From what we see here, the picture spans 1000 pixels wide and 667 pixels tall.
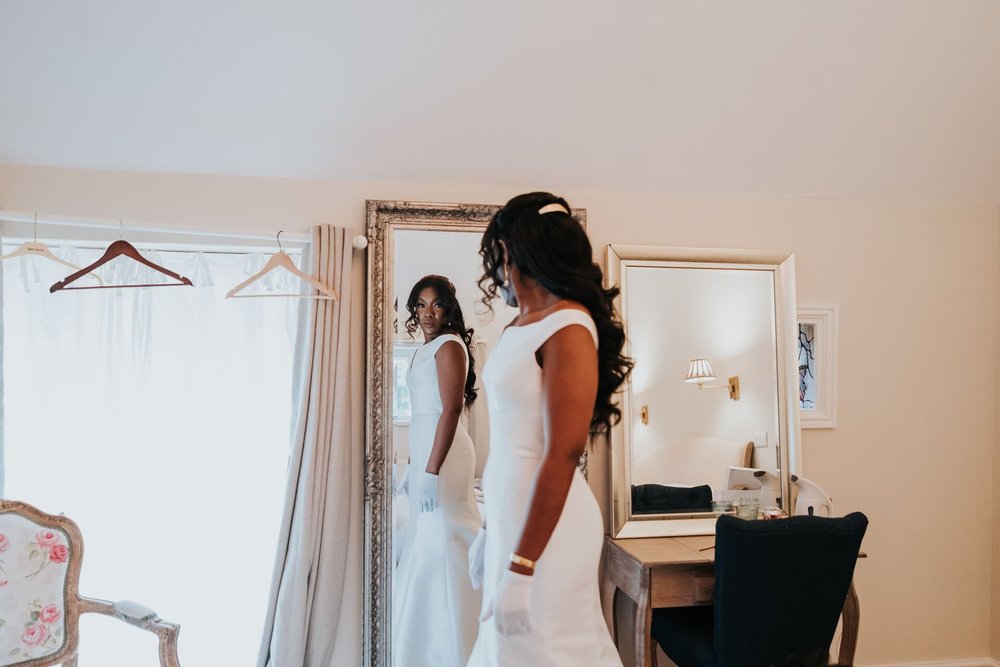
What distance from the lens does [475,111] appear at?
8.49 feet

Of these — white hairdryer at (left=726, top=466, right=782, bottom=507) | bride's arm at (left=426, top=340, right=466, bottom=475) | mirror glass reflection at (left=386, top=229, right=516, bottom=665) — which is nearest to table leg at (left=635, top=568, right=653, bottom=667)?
mirror glass reflection at (left=386, top=229, right=516, bottom=665)

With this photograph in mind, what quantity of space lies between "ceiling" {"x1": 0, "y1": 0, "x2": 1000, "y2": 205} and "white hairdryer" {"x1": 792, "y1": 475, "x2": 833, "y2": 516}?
126cm

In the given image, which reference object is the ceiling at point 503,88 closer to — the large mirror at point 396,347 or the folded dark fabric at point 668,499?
the large mirror at point 396,347

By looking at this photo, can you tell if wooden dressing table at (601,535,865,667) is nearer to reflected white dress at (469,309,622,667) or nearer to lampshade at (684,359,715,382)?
lampshade at (684,359,715,382)

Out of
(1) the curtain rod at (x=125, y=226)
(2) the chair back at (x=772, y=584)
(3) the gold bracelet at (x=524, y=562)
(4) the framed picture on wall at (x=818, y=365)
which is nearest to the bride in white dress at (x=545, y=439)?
(3) the gold bracelet at (x=524, y=562)

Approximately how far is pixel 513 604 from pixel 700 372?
5.31ft

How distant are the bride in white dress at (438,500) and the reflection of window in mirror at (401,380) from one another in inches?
0.8

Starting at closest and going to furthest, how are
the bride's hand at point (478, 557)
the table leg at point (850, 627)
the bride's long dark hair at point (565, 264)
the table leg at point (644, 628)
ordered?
the bride's long dark hair at point (565, 264), the bride's hand at point (478, 557), the table leg at point (644, 628), the table leg at point (850, 627)

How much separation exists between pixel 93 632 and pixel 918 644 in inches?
130

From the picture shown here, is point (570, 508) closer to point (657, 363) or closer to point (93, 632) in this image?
point (657, 363)

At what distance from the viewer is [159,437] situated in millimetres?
2662

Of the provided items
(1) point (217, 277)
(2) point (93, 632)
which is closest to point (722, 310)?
(1) point (217, 277)

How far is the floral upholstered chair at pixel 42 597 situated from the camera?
2031 mm

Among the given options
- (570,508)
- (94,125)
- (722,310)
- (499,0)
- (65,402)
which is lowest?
(570,508)
